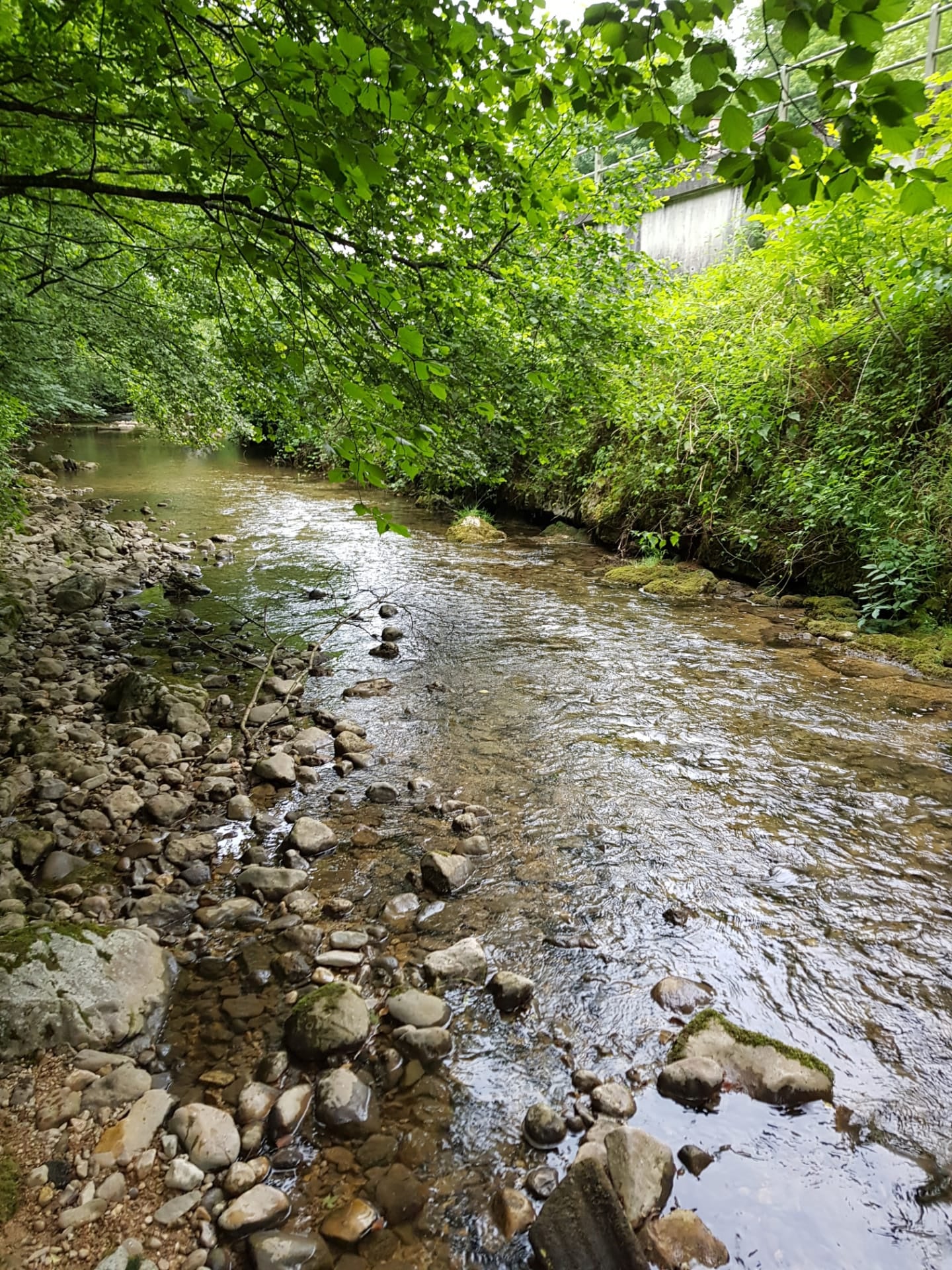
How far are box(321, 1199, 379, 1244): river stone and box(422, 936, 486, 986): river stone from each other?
0.91 metres

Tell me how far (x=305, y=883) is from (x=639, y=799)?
91.0 inches

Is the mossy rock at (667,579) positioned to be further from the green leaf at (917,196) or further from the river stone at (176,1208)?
the river stone at (176,1208)

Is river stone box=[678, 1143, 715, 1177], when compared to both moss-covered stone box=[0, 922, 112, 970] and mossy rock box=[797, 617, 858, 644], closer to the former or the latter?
moss-covered stone box=[0, 922, 112, 970]

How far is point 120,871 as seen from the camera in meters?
3.43

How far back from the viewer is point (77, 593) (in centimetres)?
805

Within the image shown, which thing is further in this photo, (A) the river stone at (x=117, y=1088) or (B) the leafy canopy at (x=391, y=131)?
(A) the river stone at (x=117, y=1088)

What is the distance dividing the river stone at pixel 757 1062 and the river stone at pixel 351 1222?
1.25 metres

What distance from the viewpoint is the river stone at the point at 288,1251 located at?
69.4 inches

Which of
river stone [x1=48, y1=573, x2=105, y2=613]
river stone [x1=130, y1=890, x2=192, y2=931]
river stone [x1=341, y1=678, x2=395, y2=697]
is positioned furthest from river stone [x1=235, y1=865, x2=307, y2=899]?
river stone [x1=48, y1=573, x2=105, y2=613]

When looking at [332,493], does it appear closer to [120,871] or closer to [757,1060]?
[120,871]

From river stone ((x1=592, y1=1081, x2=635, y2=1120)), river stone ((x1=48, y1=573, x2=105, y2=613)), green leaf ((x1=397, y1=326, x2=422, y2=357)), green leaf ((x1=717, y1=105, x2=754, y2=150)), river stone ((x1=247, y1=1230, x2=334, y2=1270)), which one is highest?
green leaf ((x1=717, y1=105, x2=754, y2=150))

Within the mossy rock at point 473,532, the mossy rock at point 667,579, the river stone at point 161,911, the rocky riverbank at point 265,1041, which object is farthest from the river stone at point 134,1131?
the mossy rock at point 473,532

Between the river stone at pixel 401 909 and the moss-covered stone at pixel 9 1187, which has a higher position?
the moss-covered stone at pixel 9 1187

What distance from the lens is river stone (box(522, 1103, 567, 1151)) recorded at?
2146 millimetres
